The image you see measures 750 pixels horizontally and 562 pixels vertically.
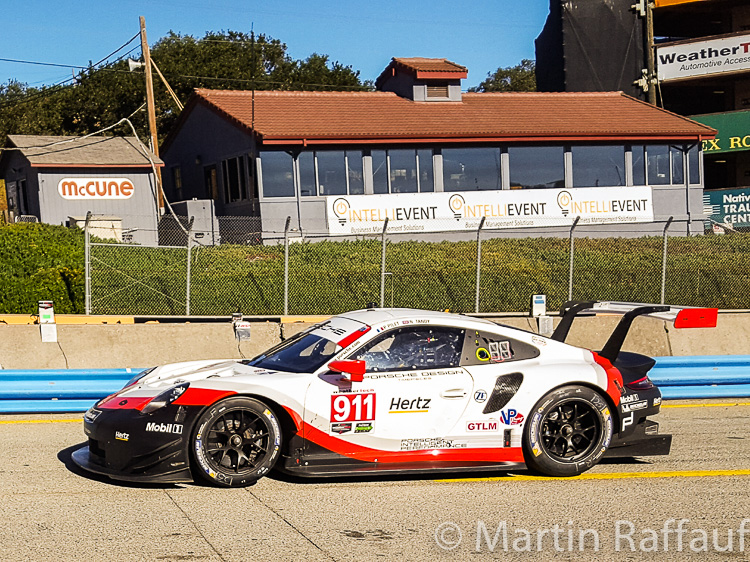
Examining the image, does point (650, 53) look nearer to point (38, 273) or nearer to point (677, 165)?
point (677, 165)

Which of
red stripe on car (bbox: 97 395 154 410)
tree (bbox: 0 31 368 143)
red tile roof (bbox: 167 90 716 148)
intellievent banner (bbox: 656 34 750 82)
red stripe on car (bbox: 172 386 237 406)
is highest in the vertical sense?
tree (bbox: 0 31 368 143)

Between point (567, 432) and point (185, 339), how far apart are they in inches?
303

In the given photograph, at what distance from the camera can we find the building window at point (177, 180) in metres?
34.0

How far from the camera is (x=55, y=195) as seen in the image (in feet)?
90.6

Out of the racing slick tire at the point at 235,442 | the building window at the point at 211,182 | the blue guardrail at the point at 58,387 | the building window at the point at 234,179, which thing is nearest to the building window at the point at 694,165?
the building window at the point at 234,179

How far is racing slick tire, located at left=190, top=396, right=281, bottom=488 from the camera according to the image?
22.1 feet

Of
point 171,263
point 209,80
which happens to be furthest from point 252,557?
point 209,80

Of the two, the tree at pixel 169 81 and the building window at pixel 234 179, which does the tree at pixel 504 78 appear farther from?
the building window at pixel 234 179

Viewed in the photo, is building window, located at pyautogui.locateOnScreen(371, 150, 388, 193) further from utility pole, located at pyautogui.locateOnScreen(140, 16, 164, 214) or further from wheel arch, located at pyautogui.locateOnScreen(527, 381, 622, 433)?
wheel arch, located at pyautogui.locateOnScreen(527, 381, 622, 433)

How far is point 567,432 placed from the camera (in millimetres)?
7504

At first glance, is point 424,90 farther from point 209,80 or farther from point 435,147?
point 209,80

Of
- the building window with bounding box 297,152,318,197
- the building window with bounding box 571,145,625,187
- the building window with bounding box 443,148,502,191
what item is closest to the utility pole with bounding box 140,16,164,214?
the building window with bounding box 297,152,318,197

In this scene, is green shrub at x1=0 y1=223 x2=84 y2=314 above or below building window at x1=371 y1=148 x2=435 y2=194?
below

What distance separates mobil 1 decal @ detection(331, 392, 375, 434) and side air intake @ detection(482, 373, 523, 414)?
965 millimetres
